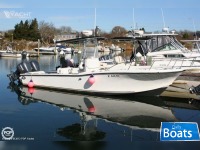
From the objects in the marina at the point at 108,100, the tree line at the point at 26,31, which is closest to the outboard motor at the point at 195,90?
the marina at the point at 108,100

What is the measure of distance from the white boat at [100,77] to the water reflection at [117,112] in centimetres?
41

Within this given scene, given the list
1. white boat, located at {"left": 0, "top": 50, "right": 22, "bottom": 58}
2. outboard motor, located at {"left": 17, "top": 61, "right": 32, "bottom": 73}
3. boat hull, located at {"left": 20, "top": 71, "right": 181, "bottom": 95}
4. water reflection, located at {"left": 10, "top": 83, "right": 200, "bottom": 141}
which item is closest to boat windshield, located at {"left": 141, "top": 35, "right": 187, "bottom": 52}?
boat hull, located at {"left": 20, "top": 71, "right": 181, "bottom": 95}

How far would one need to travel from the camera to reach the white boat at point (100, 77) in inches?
531

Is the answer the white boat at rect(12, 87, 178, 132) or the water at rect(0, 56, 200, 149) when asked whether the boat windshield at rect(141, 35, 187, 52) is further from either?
the white boat at rect(12, 87, 178, 132)

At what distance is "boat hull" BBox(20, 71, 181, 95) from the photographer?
531 inches

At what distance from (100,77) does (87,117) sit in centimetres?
364

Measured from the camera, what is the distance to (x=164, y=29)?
1903 centimetres

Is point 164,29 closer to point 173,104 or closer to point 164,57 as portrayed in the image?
point 164,57

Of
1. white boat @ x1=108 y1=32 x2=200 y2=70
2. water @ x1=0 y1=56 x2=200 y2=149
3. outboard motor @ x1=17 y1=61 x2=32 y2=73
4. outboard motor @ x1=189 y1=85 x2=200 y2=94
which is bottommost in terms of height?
water @ x1=0 y1=56 x2=200 y2=149

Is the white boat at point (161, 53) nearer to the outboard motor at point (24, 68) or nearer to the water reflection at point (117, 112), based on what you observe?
the water reflection at point (117, 112)

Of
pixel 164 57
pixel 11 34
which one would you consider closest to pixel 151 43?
pixel 164 57

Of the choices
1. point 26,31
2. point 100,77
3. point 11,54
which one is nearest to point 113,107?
point 100,77

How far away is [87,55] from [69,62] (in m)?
1.18

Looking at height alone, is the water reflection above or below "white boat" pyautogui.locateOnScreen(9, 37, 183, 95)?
below
